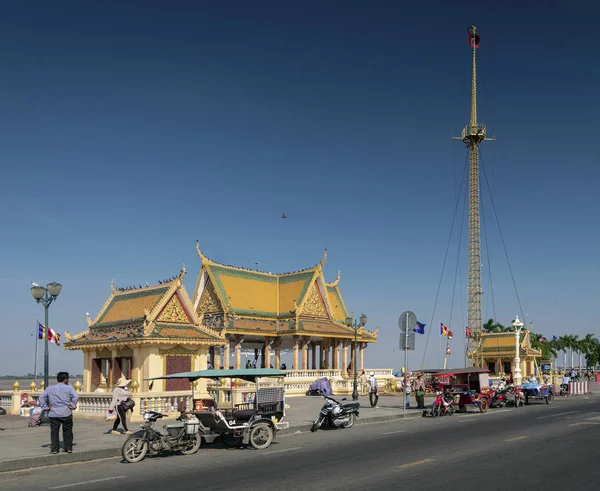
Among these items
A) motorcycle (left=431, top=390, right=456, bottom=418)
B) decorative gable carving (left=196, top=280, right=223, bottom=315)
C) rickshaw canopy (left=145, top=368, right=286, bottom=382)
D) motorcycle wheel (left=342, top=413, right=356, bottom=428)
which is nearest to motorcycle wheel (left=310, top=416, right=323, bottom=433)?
motorcycle wheel (left=342, top=413, right=356, bottom=428)

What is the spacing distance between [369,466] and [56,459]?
658 centimetres

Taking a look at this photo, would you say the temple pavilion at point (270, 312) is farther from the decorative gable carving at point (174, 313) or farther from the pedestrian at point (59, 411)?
the pedestrian at point (59, 411)

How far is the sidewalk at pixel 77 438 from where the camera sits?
13.1 m

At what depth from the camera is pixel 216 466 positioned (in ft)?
40.8

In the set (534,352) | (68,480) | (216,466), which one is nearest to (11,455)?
(68,480)

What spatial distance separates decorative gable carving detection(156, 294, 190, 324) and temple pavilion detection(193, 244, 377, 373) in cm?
1229

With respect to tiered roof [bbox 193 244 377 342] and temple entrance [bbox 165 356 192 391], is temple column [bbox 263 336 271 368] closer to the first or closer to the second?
tiered roof [bbox 193 244 377 342]

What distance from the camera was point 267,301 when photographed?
4806 centimetres

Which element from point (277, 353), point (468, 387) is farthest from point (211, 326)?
point (468, 387)

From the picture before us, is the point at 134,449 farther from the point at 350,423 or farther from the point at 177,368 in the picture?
the point at 177,368

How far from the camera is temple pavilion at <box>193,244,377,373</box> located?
1728 inches

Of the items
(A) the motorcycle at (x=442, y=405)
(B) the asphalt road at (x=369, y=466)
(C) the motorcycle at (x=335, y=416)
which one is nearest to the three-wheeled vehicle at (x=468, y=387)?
(A) the motorcycle at (x=442, y=405)

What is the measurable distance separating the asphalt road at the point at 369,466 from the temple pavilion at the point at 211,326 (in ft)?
30.6

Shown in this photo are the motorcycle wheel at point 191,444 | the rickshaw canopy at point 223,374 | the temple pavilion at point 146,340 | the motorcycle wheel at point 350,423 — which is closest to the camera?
the motorcycle wheel at point 191,444
